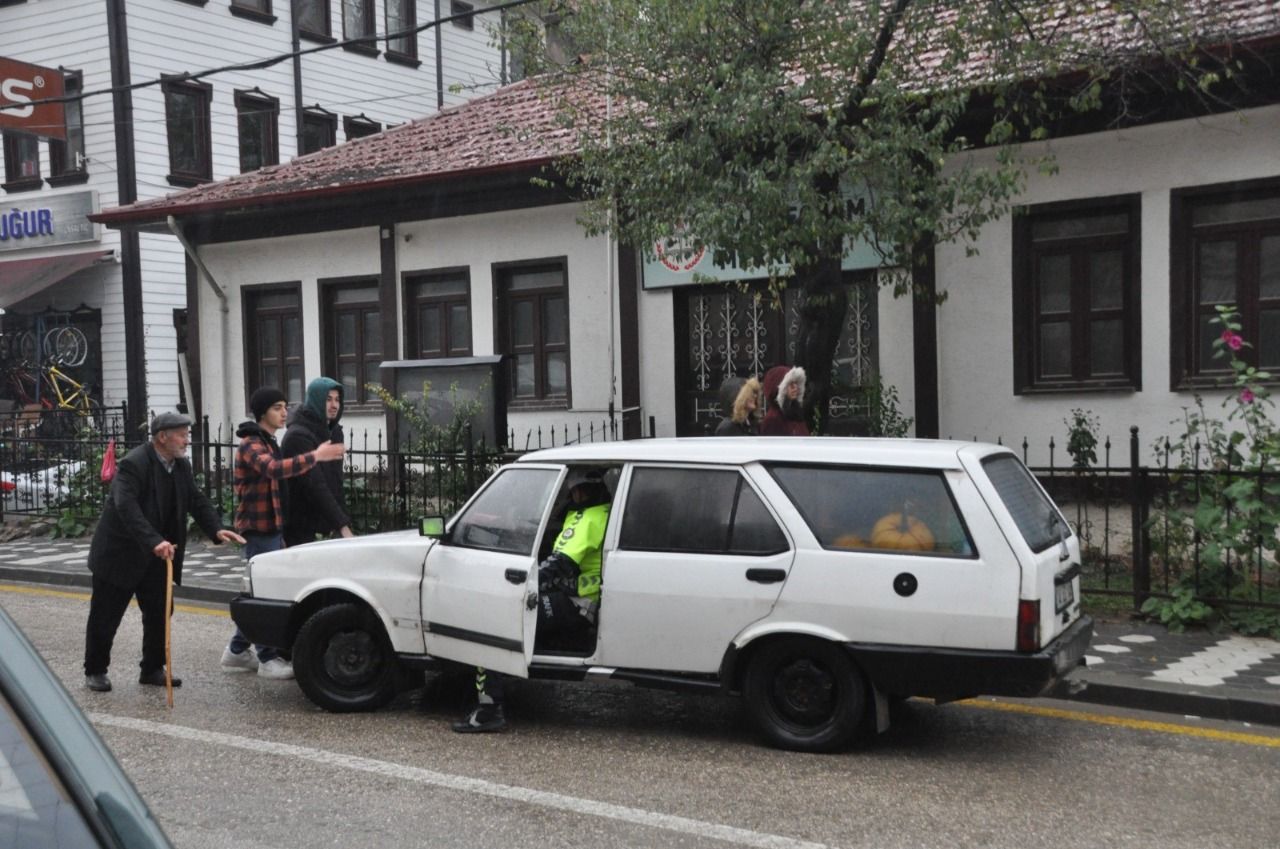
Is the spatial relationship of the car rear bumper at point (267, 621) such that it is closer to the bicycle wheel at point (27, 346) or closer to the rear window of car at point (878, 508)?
the rear window of car at point (878, 508)

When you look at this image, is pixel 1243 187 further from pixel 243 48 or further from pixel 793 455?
pixel 243 48

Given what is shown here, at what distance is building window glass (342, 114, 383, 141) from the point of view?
28.6m

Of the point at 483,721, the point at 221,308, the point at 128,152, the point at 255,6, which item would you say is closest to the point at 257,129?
the point at 255,6

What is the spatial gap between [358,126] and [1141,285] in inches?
816

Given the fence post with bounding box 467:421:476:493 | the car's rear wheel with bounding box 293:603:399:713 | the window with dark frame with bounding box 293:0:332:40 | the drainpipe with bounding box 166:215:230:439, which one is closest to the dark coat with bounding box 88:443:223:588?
the car's rear wheel with bounding box 293:603:399:713

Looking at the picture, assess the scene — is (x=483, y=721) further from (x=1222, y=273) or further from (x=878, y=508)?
(x=1222, y=273)

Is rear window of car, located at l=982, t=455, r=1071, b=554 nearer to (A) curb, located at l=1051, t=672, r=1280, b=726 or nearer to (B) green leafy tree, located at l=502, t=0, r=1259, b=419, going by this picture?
(A) curb, located at l=1051, t=672, r=1280, b=726

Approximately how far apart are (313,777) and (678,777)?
167 cm

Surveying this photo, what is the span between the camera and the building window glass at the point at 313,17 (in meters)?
27.4

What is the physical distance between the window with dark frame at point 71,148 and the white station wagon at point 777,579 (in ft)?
67.4

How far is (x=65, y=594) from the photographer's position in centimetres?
1209

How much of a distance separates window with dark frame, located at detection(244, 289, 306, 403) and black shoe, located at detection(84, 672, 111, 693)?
35.8 ft

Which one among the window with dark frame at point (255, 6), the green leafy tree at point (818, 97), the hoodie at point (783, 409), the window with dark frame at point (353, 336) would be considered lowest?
the hoodie at point (783, 409)

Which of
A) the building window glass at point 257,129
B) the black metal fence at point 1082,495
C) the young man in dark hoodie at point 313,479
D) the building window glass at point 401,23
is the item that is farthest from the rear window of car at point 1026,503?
the building window glass at point 401,23
